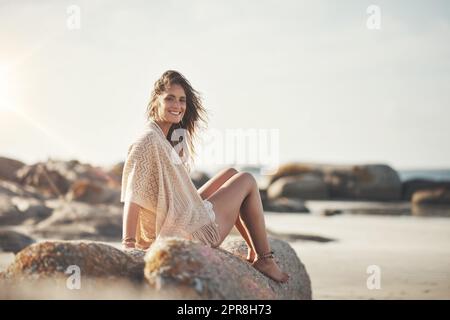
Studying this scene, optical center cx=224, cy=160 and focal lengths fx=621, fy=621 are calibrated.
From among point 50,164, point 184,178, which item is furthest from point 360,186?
point 184,178

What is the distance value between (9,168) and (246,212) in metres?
13.4

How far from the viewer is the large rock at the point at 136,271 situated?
3465 mm

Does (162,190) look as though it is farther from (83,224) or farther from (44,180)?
(44,180)

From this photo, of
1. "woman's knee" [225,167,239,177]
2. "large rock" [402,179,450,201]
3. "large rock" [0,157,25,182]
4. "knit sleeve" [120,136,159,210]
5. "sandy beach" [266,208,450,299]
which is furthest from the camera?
"large rock" [402,179,450,201]

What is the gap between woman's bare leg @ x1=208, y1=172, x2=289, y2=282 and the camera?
4672 mm

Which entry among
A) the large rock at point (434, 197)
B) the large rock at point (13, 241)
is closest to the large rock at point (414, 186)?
the large rock at point (434, 197)

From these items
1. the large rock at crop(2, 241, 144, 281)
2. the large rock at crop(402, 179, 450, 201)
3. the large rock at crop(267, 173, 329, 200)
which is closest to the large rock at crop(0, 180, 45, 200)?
the large rock at crop(2, 241, 144, 281)

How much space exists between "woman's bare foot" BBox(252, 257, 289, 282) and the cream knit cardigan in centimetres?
41

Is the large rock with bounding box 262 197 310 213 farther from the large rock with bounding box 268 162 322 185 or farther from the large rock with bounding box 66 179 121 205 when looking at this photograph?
the large rock with bounding box 268 162 322 185

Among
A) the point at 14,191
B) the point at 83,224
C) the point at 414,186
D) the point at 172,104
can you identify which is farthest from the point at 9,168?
the point at 414,186

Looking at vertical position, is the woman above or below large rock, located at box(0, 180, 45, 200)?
above

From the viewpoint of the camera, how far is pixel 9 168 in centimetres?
1678
